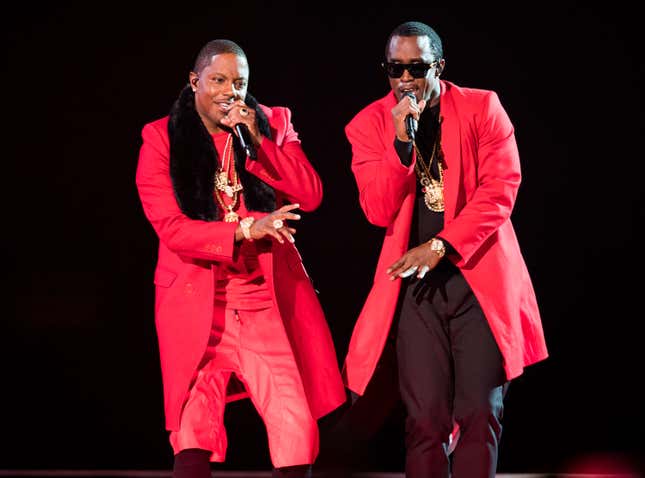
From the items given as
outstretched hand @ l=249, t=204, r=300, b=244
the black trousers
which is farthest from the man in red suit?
the black trousers

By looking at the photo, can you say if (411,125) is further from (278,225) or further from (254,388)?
(254,388)

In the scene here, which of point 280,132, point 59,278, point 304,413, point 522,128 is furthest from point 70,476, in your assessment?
point 522,128

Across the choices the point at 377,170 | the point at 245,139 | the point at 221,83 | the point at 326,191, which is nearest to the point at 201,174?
the point at 245,139

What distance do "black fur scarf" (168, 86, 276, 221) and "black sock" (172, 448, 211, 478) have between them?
74cm

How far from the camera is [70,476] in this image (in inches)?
191

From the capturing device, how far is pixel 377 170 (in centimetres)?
347

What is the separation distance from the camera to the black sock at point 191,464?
351cm

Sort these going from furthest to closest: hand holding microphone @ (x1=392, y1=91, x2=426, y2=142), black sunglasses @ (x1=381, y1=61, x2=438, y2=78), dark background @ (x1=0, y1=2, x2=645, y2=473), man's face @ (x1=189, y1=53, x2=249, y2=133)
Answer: dark background @ (x1=0, y1=2, x2=645, y2=473)
man's face @ (x1=189, y1=53, x2=249, y2=133)
black sunglasses @ (x1=381, y1=61, x2=438, y2=78)
hand holding microphone @ (x1=392, y1=91, x2=426, y2=142)

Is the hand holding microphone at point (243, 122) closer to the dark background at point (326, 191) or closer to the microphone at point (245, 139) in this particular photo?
the microphone at point (245, 139)

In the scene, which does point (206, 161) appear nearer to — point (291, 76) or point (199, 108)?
point (199, 108)

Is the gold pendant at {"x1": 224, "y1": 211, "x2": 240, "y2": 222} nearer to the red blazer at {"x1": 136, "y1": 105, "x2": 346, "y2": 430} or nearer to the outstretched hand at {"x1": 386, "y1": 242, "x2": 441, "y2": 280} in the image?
the red blazer at {"x1": 136, "y1": 105, "x2": 346, "y2": 430}

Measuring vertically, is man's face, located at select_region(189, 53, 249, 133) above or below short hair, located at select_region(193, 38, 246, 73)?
below

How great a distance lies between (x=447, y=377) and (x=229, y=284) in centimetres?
77

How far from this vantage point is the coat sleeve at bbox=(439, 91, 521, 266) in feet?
11.1
